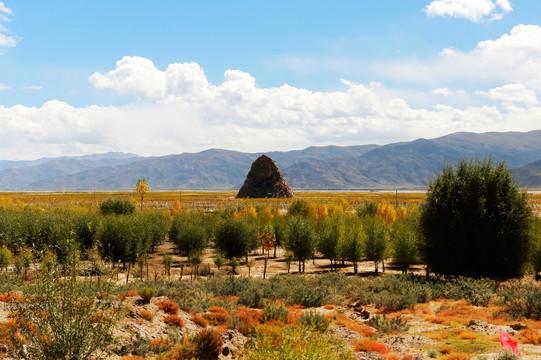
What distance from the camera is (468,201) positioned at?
30.5m

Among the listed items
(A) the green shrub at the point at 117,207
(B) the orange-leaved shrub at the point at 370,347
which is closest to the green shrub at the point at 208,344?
(B) the orange-leaved shrub at the point at 370,347

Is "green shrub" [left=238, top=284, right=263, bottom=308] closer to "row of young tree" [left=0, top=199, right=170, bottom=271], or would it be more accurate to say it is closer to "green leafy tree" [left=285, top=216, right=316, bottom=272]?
"row of young tree" [left=0, top=199, right=170, bottom=271]

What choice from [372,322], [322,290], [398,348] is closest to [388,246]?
[322,290]

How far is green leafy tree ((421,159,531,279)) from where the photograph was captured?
96.2 ft

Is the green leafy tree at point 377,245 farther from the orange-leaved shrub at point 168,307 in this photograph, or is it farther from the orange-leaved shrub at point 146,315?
the orange-leaved shrub at point 146,315

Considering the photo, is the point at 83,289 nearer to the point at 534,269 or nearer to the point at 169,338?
the point at 169,338

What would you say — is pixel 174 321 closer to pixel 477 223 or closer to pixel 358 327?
pixel 358 327

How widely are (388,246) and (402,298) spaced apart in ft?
56.9

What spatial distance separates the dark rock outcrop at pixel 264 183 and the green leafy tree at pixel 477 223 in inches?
4781

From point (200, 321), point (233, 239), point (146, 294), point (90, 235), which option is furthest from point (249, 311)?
point (90, 235)

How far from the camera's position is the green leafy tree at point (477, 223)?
2931cm

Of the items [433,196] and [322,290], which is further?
[433,196]

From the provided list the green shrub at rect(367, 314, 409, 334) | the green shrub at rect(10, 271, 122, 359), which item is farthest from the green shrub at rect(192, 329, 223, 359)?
the green shrub at rect(367, 314, 409, 334)

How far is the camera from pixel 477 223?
2986 cm
